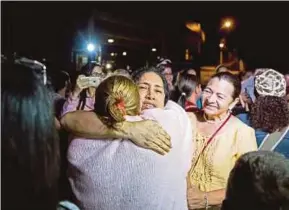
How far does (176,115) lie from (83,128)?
1.56 ft

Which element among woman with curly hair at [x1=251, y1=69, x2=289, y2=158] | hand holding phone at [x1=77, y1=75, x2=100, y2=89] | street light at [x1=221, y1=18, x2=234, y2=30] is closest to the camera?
woman with curly hair at [x1=251, y1=69, x2=289, y2=158]

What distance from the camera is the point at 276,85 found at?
3434mm

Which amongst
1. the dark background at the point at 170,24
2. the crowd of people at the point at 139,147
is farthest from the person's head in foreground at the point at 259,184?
the dark background at the point at 170,24

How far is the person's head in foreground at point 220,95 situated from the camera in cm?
291

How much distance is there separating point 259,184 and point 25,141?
27.7 inches

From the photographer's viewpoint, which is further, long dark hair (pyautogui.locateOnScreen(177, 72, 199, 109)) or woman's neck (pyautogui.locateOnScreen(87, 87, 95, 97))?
long dark hair (pyautogui.locateOnScreen(177, 72, 199, 109))

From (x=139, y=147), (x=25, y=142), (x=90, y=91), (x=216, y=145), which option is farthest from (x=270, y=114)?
(x=25, y=142)

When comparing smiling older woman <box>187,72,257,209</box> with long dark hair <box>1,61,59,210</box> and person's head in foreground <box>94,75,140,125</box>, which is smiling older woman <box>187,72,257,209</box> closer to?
person's head in foreground <box>94,75,140,125</box>

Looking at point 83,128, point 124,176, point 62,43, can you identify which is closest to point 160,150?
point 124,176

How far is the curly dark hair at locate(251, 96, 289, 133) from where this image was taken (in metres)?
3.15

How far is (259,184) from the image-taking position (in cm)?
141

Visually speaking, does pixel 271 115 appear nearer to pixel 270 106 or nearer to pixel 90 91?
pixel 270 106

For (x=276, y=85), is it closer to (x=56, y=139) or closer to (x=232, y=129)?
(x=232, y=129)

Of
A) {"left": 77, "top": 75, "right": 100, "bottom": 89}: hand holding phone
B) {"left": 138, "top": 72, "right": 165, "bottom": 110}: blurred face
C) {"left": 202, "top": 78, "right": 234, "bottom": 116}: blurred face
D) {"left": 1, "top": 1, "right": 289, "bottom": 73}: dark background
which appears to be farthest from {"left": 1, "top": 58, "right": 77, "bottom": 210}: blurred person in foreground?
{"left": 1, "top": 1, "right": 289, "bottom": 73}: dark background
